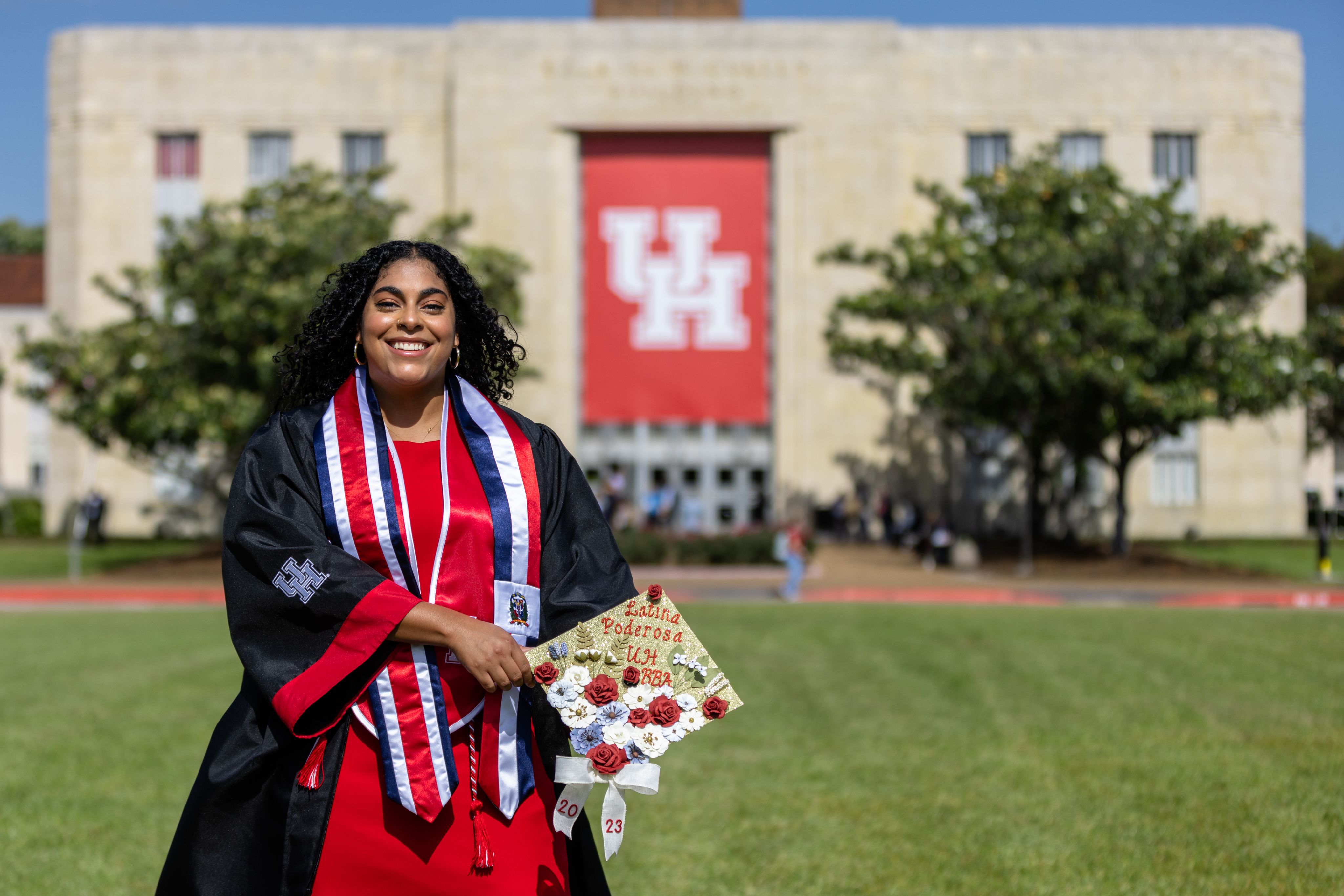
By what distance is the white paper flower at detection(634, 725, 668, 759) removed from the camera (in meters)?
3.27

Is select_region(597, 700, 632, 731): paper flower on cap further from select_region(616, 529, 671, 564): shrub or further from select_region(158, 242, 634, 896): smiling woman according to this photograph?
select_region(616, 529, 671, 564): shrub

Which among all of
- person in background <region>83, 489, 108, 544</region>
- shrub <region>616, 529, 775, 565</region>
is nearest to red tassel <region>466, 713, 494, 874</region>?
shrub <region>616, 529, 775, 565</region>

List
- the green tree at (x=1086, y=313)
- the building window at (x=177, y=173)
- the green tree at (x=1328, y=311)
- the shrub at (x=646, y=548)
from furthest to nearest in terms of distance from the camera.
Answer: the building window at (x=177, y=173)
the green tree at (x=1328, y=311)
the shrub at (x=646, y=548)
the green tree at (x=1086, y=313)

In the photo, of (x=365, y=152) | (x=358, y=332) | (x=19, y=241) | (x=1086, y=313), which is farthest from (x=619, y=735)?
(x=19, y=241)

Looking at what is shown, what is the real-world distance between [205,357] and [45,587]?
6.22 meters

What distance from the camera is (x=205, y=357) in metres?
26.8

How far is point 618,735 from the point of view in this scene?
326cm

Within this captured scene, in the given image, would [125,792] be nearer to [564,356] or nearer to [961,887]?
[961,887]

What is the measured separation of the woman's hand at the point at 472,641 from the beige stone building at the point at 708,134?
118 feet

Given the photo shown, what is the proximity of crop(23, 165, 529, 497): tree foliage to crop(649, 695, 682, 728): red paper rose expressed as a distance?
899 inches

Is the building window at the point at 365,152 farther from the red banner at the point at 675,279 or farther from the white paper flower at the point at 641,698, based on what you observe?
the white paper flower at the point at 641,698

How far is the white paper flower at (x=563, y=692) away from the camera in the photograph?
10.6 ft

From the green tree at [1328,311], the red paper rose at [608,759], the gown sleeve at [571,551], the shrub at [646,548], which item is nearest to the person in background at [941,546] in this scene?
the shrub at [646,548]

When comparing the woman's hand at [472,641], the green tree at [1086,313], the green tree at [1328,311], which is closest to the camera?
the woman's hand at [472,641]
